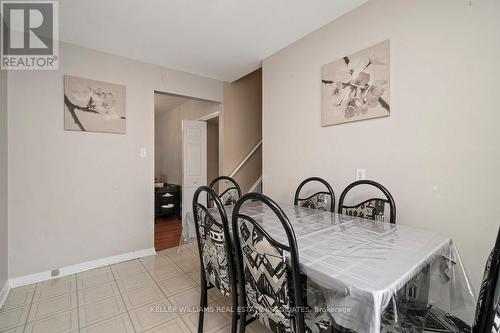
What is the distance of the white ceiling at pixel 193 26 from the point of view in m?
1.79

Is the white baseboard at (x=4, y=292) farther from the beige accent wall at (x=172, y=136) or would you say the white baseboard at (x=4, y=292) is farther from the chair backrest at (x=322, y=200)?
the beige accent wall at (x=172, y=136)

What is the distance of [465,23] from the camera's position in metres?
1.31

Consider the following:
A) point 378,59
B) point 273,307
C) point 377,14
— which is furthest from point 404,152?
point 273,307

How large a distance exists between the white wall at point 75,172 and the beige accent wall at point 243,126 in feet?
3.11

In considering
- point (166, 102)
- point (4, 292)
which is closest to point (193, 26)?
point (4, 292)

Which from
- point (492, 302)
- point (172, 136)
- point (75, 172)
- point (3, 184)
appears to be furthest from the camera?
point (172, 136)

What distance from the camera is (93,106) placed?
2441 millimetres

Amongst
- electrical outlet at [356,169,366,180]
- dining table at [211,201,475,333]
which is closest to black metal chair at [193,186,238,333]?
dining table at [211,201,475,333]

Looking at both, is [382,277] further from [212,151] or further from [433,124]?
[212,151]

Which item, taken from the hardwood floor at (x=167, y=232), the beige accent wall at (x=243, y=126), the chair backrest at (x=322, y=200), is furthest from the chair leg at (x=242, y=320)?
the beige accent wall at (x=243, y=126)

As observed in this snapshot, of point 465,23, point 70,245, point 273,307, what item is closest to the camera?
point 273,307

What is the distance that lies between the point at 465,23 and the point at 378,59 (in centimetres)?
48

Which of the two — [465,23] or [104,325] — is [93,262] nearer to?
[104,325]

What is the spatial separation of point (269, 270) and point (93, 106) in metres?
2.59
